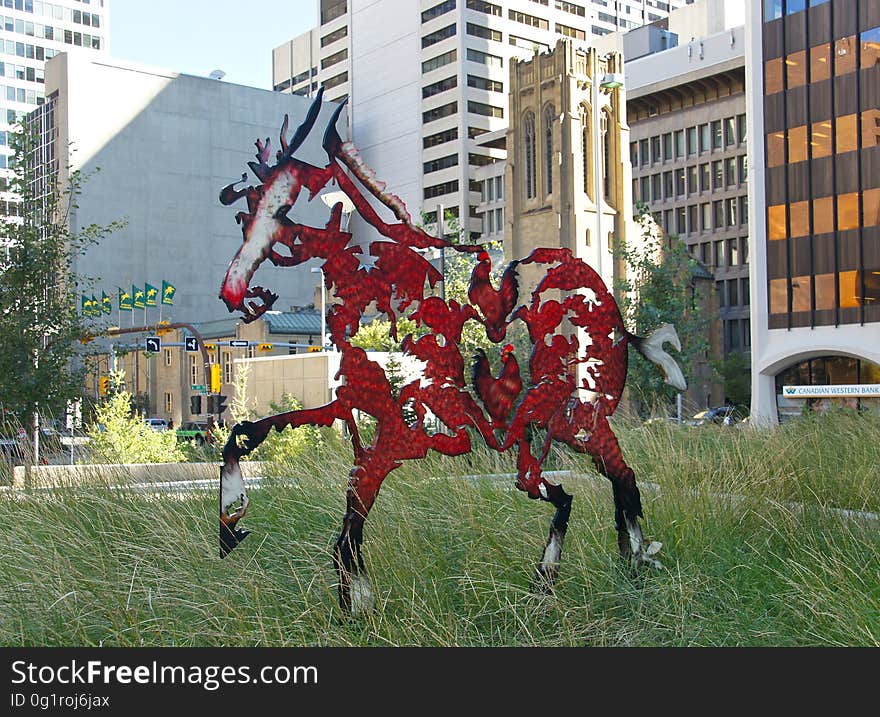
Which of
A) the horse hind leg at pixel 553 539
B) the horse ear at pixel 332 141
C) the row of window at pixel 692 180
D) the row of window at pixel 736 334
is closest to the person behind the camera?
the horse ear at pixel 332 141

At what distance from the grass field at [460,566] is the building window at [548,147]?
61.7 meters

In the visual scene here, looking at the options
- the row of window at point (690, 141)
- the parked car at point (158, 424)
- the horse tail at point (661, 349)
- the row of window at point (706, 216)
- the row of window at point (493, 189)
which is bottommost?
the parked car at point (158, 424)

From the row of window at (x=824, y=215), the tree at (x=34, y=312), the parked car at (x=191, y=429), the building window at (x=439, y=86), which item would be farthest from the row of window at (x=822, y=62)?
the building window at (x=439, y=86)

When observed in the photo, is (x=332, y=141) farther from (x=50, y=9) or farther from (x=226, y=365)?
(x=50, y=9)

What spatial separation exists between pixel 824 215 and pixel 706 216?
41.3 metres

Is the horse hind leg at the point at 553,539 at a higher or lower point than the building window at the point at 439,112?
lower

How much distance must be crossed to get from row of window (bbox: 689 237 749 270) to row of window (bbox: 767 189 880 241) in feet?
117

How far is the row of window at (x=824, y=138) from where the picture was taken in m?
41.9

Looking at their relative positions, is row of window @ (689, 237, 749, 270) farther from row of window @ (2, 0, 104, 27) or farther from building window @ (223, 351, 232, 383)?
row of window @ (2, 0, 104, 27)

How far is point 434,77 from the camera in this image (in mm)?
107312

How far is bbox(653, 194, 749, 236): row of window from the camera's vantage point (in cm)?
8156

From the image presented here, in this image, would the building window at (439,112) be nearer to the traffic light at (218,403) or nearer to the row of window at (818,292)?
the traffic light at (218,403)
